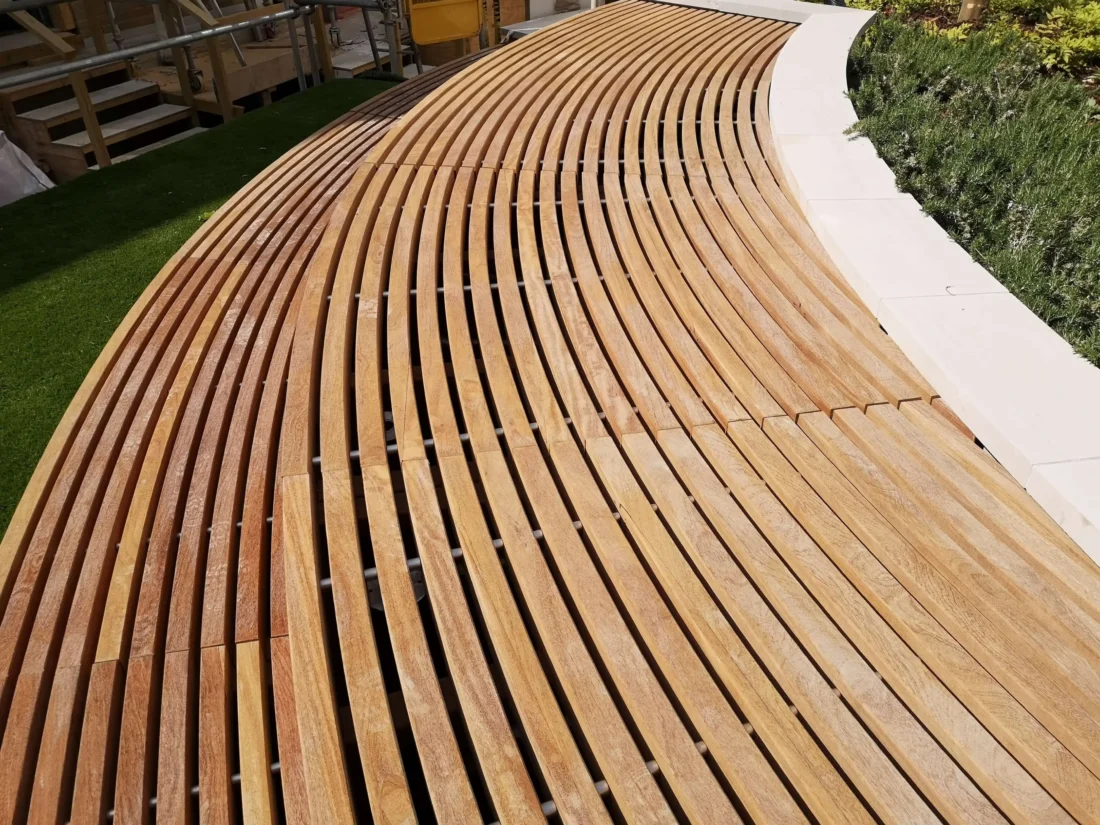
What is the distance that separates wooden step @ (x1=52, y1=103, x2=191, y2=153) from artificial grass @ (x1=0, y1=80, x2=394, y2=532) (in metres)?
0.68

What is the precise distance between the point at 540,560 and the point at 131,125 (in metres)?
7.33

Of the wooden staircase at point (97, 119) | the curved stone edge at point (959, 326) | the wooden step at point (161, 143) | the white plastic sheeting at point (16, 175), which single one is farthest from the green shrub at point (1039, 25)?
the white plastic sheeting at point (16, 175)

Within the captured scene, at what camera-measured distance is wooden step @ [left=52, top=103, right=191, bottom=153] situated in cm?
695

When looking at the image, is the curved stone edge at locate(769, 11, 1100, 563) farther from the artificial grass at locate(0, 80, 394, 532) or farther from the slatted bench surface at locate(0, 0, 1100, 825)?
the artificial grass at locate(0, 80, 394, 532)

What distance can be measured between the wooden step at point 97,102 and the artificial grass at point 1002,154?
256 inches

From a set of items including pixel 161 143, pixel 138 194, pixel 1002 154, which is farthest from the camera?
pixel 161 143

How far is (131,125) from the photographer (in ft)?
24.6

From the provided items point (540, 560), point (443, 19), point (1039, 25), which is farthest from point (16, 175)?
point (1039, 25)

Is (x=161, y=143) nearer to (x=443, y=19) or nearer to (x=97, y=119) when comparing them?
(x=97, y=119)

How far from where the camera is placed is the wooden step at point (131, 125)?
22.8 feet

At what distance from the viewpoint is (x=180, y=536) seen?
2.57 meters

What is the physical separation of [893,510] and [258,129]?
710 cm

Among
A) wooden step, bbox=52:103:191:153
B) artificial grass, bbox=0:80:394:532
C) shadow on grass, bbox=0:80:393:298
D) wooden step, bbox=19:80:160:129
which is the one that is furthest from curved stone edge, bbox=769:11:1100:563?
wooden step, bbox=19:80:160:129

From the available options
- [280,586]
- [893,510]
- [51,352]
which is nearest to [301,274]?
[51,352]
